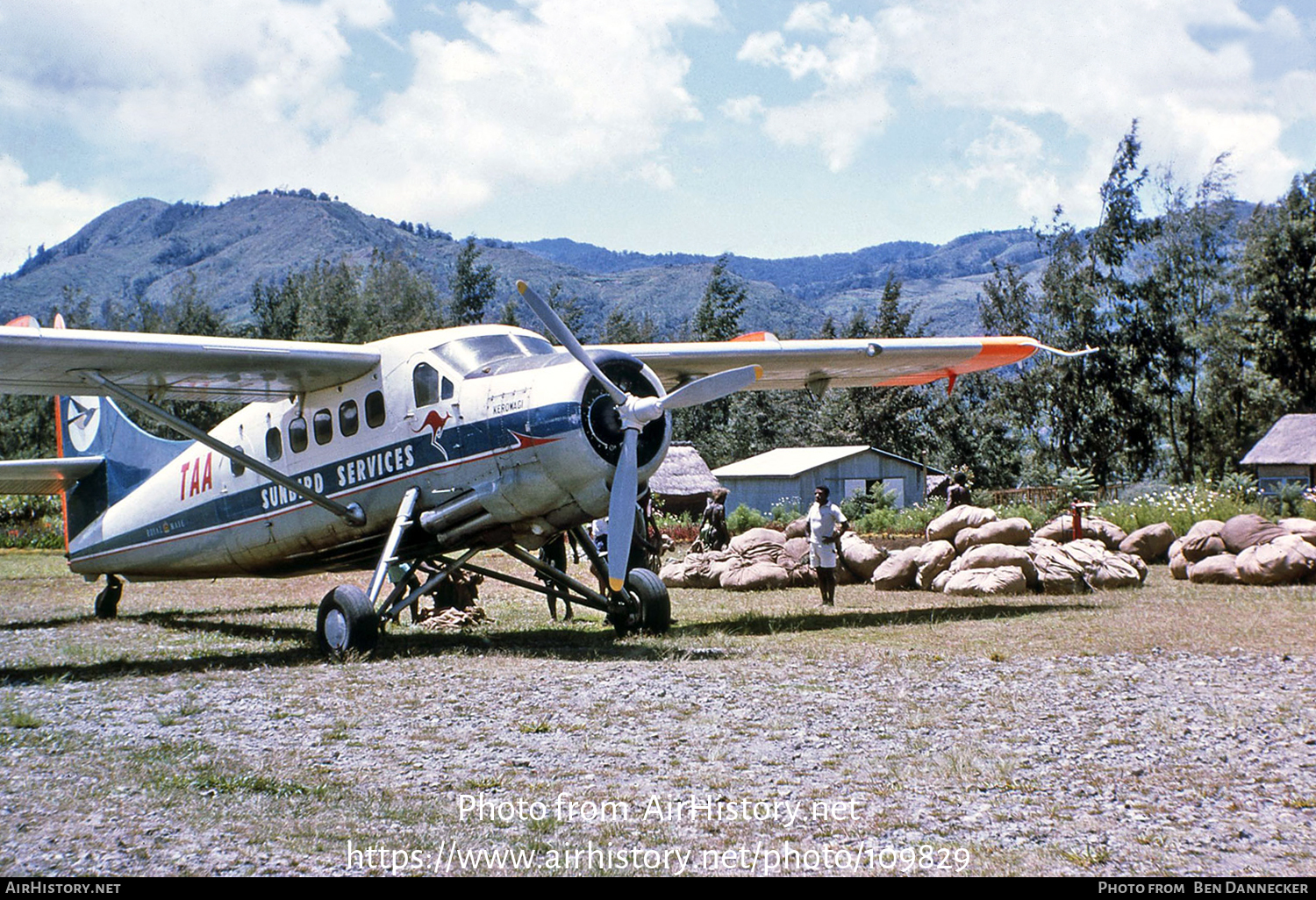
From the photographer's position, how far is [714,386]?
11.8 metres

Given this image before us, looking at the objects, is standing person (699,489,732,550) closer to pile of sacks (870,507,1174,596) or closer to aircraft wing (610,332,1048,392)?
pile of sacks (870,507,1174,596)

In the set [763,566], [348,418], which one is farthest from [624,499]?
[763,566]

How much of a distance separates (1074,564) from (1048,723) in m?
11.0

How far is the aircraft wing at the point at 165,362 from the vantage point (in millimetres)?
11750

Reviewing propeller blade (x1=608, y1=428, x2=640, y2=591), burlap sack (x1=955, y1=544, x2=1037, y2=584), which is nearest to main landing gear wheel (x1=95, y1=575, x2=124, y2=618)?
propeller blade (x1=608, y1=428, x2=640, y2=591)

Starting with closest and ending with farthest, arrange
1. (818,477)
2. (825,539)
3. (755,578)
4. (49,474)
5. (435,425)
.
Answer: (435,425) → (825,539) → (49,474) → (755,578) → (818,477)

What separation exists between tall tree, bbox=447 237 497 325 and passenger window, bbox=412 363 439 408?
253 feet

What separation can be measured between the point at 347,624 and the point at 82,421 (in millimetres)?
9465

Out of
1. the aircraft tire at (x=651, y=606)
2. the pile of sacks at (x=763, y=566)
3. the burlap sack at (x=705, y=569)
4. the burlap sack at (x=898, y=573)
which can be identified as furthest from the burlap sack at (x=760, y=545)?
the aircraft tire at (x=651, y=606)

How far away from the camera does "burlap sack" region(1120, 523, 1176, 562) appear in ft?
73.8

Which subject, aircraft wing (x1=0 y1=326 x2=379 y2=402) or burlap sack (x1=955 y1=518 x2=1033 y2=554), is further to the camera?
burlap sack (x1=955 y1=518 x2=1033 y2=554)

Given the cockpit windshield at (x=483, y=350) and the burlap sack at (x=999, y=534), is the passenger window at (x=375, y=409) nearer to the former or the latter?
the cockpit windshield at (x=483, y=350)

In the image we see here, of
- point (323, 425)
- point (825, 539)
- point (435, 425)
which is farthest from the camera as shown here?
point (825, 539)

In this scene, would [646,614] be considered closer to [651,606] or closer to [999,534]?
[651,606]
